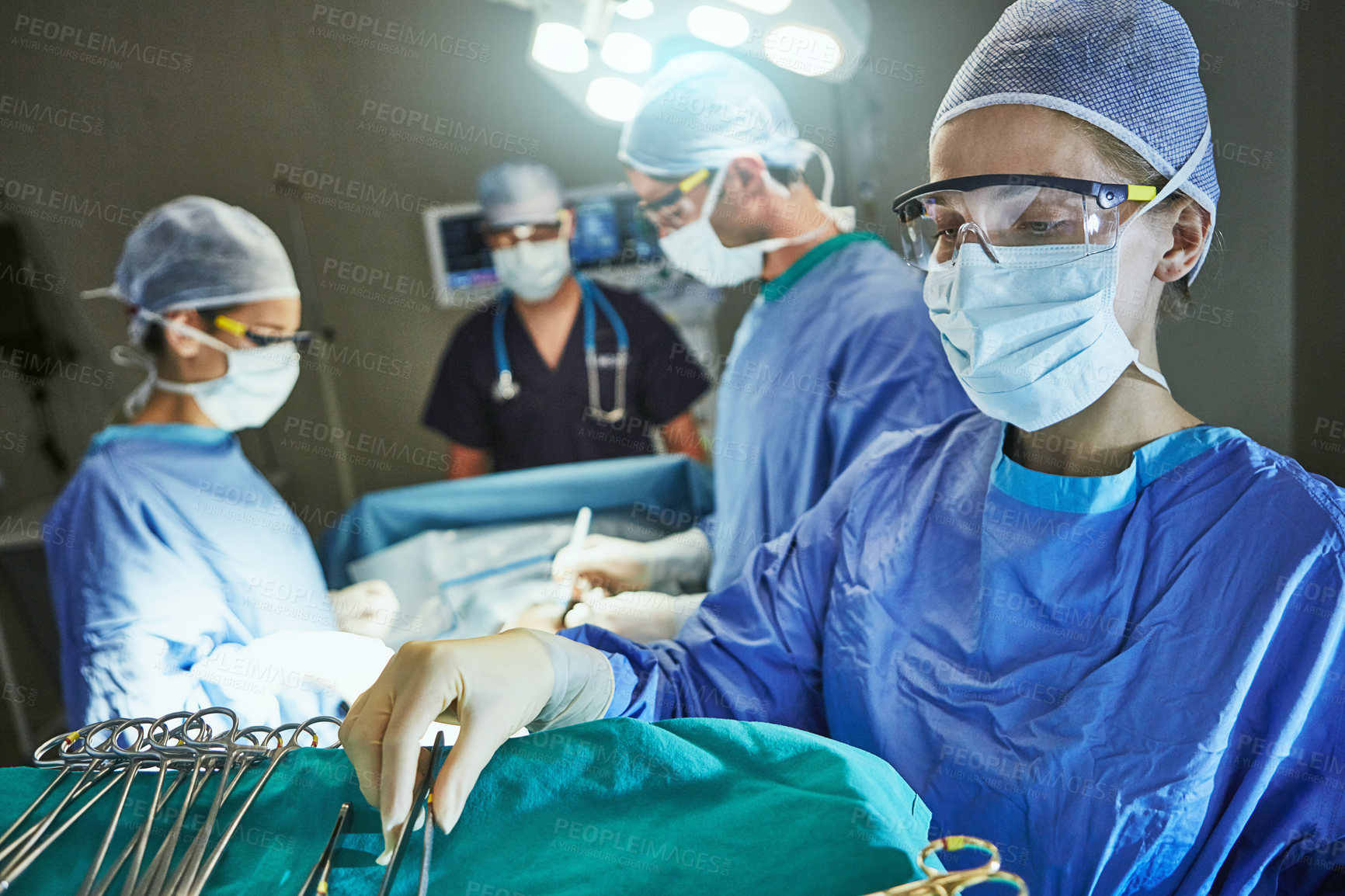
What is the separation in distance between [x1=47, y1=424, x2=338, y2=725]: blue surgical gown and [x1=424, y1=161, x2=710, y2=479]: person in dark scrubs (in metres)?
1.02

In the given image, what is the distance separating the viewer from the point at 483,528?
2.29 m

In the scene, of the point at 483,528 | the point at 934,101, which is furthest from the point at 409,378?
the point at 934,101

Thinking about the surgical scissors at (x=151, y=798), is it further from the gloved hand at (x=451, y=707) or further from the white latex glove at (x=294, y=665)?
the white latex glove at (x=294, y=665)

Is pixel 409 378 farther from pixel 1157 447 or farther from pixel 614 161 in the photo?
pixel 1157 447

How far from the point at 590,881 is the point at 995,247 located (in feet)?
2.45

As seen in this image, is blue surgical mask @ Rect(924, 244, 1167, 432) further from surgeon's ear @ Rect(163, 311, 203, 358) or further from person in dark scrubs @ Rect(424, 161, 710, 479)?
person in dark scrubs @ Rect(424, 161, 710, 479)

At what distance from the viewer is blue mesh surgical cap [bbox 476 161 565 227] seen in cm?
242

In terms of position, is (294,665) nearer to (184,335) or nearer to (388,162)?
(184,335)

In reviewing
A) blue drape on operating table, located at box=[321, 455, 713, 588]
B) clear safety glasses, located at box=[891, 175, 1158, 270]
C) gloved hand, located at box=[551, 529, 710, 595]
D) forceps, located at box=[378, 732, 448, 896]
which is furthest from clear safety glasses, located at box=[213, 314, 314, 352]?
clear safety glasses, located at box=[891, 175, 1158, 270]

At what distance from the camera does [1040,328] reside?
937 millimetres

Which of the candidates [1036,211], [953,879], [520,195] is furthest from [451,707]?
→ [520,195]

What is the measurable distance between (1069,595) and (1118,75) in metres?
0.55

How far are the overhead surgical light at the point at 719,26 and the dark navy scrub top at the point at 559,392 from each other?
32.9 inches

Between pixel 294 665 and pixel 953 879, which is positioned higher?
pixel 953 879
